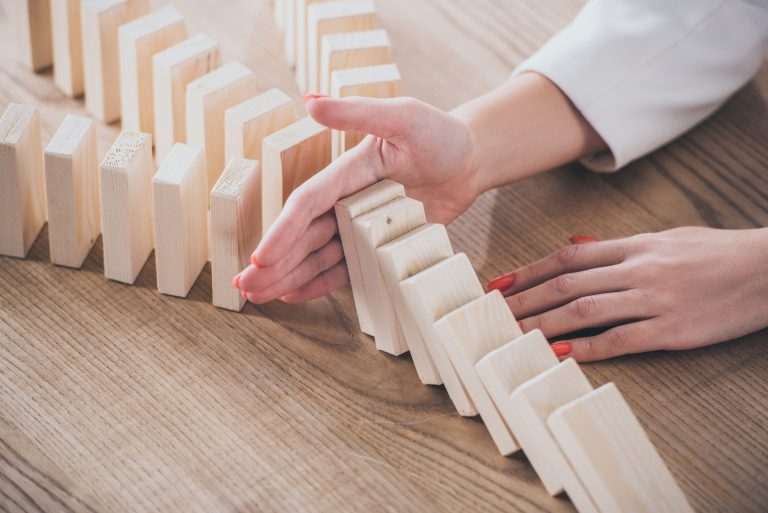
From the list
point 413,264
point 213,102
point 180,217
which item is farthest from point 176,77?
point 413,264

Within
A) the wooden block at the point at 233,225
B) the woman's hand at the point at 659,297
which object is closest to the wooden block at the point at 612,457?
the woman's hand at the point at 659,297

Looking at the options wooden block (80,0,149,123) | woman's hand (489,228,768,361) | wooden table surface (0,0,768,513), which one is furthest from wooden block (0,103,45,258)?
woman's hand (489,228,768,361)

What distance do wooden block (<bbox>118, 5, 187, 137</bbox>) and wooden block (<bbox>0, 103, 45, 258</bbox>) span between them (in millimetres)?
101

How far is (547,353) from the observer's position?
574mm

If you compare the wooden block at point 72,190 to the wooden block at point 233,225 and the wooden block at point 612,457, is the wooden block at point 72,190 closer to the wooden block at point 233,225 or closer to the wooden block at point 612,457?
the wooden block at point 233,225

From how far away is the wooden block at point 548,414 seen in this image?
543mm

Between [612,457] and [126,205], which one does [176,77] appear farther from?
[612,457]

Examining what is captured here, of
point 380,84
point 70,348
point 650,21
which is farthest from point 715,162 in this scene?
point 70,348

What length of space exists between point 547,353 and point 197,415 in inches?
9.0

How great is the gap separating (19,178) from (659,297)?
0.47 meters

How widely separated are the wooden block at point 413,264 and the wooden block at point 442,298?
0.03 ft

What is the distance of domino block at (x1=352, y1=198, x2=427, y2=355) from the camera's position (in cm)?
62

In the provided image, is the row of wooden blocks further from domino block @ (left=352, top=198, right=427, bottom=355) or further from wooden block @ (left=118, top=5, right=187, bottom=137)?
wooden block @ (left=118, top=5, right=187, bottom=137)

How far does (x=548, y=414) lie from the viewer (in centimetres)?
55
